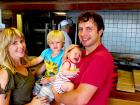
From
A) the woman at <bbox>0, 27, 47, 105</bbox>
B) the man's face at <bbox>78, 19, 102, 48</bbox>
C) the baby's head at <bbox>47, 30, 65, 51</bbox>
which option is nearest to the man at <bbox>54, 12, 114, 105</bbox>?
the man's face at <bbox>78, 19, 102, 48</bbox>

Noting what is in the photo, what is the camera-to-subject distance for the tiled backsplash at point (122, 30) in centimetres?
176

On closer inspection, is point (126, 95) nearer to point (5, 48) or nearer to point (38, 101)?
point (38, 101)

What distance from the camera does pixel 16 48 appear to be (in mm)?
1064

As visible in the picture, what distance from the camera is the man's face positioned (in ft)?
3.00

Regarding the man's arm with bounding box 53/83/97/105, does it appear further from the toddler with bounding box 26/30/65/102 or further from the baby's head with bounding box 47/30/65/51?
the baby's head with bounding box 47/30/65/51

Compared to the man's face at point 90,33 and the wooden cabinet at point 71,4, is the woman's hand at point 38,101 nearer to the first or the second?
the man's face at point 90,33

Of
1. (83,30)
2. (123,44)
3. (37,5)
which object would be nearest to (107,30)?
(123,44)

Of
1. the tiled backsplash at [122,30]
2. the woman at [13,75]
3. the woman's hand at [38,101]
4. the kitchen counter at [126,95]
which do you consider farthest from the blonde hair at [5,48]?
the tiled backsplash at [122,30]

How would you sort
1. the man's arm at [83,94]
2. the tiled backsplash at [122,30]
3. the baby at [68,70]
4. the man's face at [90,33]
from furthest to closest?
the tiled backsplash at [122,30], the baby at [68,70], the man's face at [90,33], the man's arm at [83,94]

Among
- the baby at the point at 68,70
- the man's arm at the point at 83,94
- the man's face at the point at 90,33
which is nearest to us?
the man's arm at the point at 83,94

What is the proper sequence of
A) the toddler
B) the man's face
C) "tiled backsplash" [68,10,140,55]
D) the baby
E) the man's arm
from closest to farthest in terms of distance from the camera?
the man's arm
the man's face
the baby
the toddler
"tiled backsplash" [68,10,140,55]

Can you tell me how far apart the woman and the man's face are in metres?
0.35

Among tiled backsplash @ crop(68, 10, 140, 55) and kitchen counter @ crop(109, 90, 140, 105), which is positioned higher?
tiled backsplash @ crop(68, 10, 140, 55)

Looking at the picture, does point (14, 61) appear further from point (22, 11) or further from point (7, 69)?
point (22, 11)
